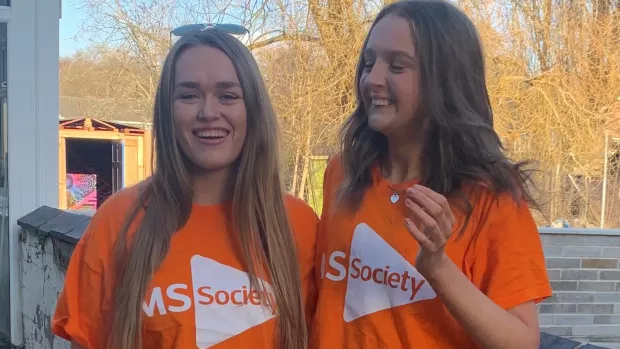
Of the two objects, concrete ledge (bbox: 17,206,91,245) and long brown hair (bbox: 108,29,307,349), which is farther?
concrete ledge (bbox: 17,206,91,245)

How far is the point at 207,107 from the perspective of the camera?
1.54 meters

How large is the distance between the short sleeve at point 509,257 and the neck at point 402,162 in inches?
9.9

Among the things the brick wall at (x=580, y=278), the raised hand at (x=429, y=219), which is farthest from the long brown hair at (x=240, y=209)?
the brick wall at (x=580, y=278)

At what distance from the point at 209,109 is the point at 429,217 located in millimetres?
653

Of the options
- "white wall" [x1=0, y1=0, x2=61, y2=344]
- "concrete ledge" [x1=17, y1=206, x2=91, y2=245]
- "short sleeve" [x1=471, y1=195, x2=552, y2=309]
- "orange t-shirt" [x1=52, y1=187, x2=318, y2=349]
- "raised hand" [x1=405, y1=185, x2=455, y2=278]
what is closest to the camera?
"raised hand" [x1=405, y1=185, x2=455, y2=278]

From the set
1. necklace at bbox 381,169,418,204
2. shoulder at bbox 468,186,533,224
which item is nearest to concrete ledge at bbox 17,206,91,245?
necklace at bbox 381,169,418,204

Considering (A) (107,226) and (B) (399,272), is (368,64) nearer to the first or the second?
(B) (399,272)

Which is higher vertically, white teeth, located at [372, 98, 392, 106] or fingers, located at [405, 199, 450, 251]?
white teeth, located at [372, 98, 392, 106]

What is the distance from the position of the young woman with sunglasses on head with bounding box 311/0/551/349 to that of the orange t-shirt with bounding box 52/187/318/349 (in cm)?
20

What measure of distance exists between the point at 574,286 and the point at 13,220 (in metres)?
4.28

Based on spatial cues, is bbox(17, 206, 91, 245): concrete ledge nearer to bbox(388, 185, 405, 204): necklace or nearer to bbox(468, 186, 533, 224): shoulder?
bbox(388, 185, 405, 204): necklace

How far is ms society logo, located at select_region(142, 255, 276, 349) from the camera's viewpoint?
4.89ft

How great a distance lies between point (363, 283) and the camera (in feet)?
4.79

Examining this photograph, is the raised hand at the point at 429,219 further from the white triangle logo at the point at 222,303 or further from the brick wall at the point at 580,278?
the brick wall at the point at 580,278
